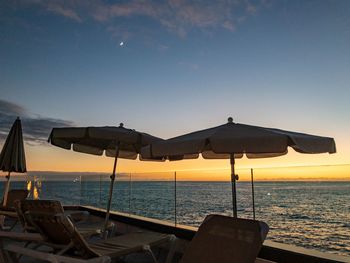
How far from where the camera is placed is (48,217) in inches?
116

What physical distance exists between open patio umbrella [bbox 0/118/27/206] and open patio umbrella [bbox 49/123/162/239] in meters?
2.29

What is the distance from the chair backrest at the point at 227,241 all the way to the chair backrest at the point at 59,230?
39.1 inches

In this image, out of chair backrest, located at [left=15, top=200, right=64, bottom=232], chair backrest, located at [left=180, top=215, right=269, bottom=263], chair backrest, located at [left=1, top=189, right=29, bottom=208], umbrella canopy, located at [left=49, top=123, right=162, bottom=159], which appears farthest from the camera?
chair backrest, located at [left=1, top=189, right=29, bottom=208]

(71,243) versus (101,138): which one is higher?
(101,138)

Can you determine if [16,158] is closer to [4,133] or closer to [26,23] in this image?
[26,23]

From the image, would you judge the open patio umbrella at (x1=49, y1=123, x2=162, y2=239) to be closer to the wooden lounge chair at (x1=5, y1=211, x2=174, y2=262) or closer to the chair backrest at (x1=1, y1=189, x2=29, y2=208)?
the wooden lounge chair at (x1=5, y1=211, x2=174, y2=262)

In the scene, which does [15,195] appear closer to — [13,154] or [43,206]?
[13,154]

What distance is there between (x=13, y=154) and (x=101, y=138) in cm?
369

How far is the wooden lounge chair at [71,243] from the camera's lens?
274 centimetres

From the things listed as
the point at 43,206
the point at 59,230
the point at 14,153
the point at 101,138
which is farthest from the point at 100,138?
the point at 14,153

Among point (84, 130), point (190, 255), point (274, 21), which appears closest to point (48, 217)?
point (84, 130)

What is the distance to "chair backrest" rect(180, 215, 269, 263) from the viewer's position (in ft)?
8.80

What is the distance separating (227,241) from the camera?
285 cm

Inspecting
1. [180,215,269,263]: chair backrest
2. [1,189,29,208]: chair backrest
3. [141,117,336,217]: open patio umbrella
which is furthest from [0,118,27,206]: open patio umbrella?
[180,215,269,263]: chair backrest
